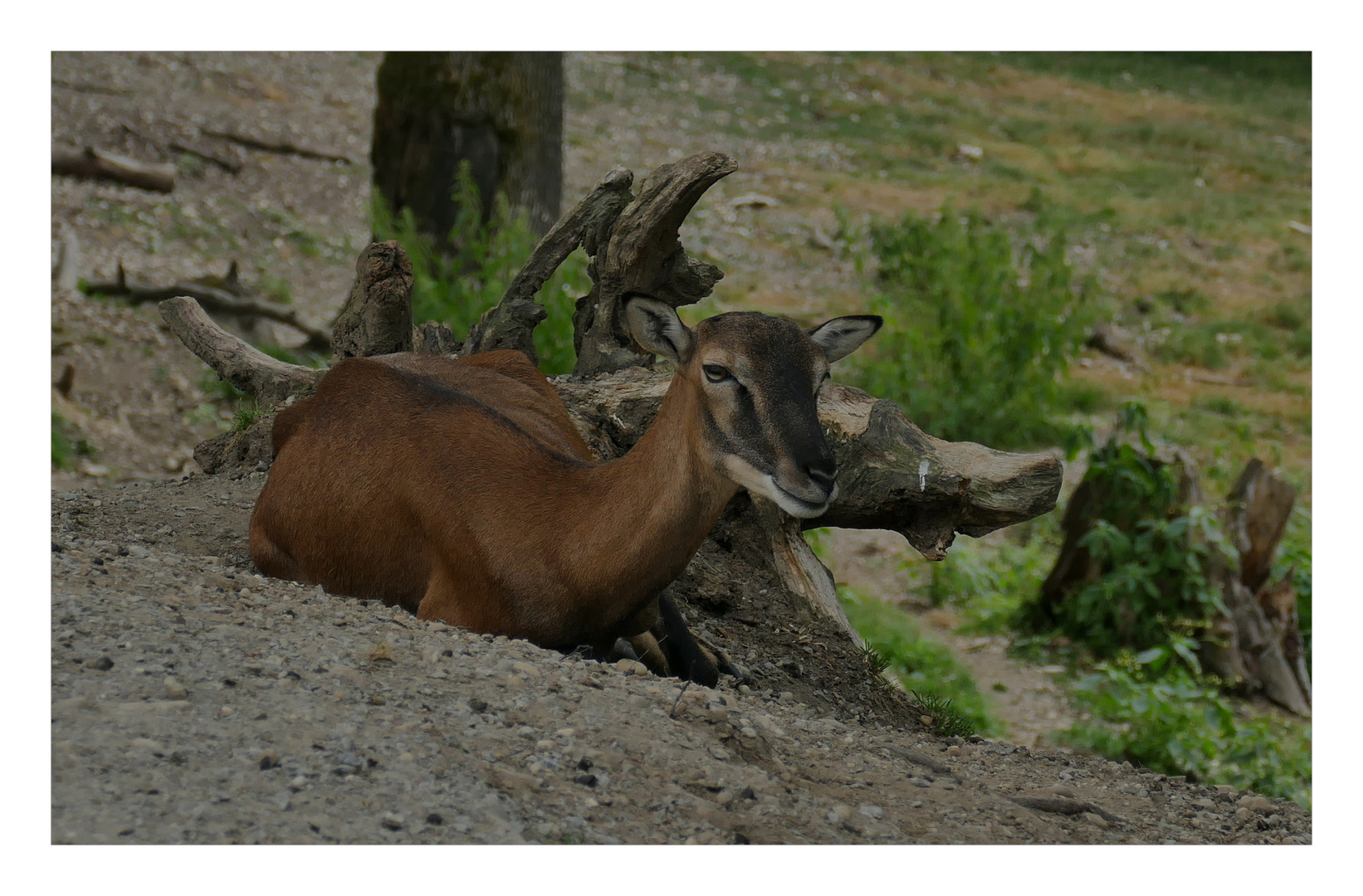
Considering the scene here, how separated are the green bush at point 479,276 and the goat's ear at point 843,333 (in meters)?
4.23

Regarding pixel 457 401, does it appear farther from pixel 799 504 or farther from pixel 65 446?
pixel 65 446

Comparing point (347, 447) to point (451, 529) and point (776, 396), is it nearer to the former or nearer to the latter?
point (451, 529)

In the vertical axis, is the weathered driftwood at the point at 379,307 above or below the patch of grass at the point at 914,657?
above

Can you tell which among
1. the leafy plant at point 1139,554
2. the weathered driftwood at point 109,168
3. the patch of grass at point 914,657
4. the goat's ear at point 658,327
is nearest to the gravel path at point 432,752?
the goat's ear at point 658,327

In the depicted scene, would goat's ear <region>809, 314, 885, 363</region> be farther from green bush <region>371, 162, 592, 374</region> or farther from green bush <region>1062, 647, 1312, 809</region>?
green bush <region>1062, 647, 1312, 809</region>

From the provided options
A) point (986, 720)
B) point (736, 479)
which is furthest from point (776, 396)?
point (986, 720)

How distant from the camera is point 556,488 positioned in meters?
5.04

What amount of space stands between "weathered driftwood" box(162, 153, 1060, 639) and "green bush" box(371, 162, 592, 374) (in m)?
1.44

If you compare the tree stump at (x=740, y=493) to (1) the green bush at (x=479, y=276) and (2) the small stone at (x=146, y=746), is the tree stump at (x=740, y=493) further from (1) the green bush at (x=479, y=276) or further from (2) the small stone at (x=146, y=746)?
(2) the small stone at (x=146, y=746)

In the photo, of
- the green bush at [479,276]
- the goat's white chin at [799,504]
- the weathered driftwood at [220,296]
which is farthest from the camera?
the weathered driftwood at [220,296]

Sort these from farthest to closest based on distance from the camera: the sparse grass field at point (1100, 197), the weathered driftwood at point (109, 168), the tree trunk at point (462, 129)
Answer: the weathered driftwood at point (109, 168), the sparse grass field at point (1100, 197), the tree trunk at point (462, 129)

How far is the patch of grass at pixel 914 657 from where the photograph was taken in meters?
8.88

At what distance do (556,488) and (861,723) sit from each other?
185 centimetres

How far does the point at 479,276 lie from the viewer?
1033cm
